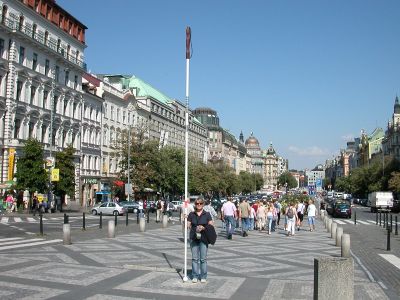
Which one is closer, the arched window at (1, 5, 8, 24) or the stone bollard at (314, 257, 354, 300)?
the stone bollard at (314, 257, 354, 300)

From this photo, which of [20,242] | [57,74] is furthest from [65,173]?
[20,242]

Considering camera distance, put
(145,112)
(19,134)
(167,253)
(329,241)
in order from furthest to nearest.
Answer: (145,112)
(19,134)
(329,241)
(167,253)

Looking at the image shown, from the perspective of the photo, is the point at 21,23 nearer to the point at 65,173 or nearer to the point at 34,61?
the point at 34,61

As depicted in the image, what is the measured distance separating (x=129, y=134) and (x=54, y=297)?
49005 millimetres

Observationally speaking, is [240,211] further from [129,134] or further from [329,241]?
[129,134]

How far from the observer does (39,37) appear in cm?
4981

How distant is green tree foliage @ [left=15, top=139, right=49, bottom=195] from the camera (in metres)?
41.4

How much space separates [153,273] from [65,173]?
120 ft

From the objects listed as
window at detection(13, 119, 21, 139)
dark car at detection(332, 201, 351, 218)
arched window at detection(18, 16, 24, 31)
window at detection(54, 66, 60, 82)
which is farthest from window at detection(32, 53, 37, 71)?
dark car at detection(332, 201, 351, 218)

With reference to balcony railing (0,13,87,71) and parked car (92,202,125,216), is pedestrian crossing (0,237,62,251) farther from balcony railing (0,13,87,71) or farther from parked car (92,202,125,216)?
balcony railing (0,13,87,71)

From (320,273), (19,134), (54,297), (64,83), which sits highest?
(64,83)

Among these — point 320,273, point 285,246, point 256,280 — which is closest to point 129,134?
point 285,246

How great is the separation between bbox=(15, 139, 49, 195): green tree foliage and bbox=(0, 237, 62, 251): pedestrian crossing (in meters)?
21.9

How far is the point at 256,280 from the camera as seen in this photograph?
11445mm
